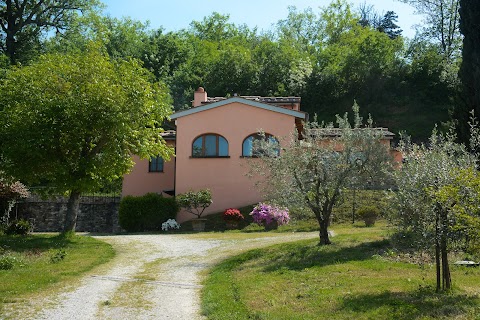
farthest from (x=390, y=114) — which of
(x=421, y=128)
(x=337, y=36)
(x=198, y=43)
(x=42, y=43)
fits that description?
(x=42, y=43)

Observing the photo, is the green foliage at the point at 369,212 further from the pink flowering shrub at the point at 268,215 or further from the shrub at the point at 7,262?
the shrub at the point at 7,262

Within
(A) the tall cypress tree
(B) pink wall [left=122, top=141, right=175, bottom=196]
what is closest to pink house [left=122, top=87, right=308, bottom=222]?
(B) pink wall [left=122, top=141, right=175, bottom=196]

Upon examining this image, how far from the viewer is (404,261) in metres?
13.0

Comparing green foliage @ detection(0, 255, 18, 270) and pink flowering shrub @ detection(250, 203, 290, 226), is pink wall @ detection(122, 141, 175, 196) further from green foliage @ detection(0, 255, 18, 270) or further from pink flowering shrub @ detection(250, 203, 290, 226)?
green foliage @ detection(0, 255, 18, 270)

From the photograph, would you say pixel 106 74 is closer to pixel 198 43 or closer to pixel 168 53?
pixel 168 53

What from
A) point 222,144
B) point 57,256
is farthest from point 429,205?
point 222,144

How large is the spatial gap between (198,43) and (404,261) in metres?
52.7

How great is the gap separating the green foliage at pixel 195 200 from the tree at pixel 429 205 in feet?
53.8

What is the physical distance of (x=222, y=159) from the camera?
27.6m

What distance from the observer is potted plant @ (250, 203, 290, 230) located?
22594 mm

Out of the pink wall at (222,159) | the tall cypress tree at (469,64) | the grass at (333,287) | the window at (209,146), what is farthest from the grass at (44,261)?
the tall cypress tree at (469,64)

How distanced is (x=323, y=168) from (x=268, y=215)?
781 cm

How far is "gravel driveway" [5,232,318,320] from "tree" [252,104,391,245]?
2747 millimetres

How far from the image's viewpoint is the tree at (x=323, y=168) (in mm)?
15281
